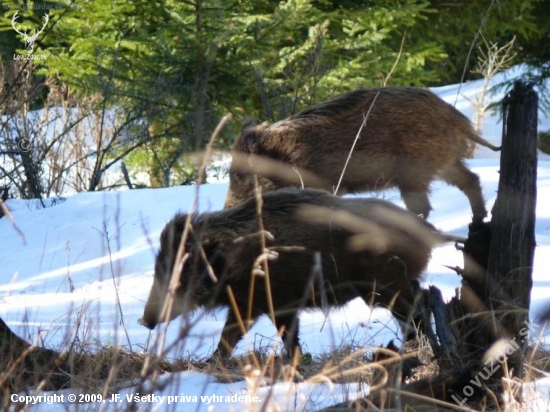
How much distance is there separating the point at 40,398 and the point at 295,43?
8.73 metres

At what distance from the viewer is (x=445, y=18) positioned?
13.2 meters

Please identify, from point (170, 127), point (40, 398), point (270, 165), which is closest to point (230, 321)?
point (40, 398)

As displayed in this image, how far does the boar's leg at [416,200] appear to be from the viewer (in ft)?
22.0

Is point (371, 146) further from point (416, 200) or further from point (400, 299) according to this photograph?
point (400, 299)

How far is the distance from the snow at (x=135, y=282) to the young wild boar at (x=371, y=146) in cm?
40

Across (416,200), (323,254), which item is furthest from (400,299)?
(416,200)

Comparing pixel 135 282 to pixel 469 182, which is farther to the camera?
pixel 469 182

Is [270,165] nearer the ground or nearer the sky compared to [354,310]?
nearer the sky

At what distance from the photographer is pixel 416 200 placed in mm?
6762

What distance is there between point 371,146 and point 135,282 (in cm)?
194

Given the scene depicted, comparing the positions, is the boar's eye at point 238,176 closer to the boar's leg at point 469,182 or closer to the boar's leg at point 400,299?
the boar's leg at point 469,182

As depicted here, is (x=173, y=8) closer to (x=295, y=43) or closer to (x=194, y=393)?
(x=295, y=43)

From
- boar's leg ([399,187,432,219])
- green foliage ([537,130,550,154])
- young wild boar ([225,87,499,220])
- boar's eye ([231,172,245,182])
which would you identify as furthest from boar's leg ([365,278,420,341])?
green foliage ([537,130,550,154])

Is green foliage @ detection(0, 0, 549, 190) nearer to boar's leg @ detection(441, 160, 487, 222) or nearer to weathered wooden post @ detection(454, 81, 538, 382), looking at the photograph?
boar's leg @ detection(441, 160, 487, 222)
